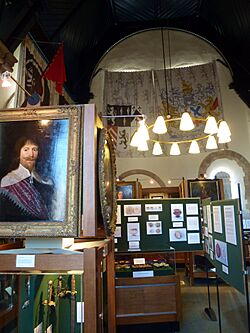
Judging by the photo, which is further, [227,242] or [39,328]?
[227,242]

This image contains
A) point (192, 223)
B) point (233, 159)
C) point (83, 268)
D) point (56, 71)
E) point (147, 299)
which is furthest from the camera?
point (233, 159)

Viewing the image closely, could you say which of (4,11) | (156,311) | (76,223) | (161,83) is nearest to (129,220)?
(156,311)

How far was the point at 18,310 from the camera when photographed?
1.58m

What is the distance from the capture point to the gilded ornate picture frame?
4.24 feet

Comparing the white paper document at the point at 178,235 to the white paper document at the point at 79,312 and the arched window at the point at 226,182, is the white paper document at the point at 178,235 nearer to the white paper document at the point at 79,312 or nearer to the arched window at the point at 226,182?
the white paper document at the point at 79,312

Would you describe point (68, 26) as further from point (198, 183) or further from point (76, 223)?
point (76, 223)

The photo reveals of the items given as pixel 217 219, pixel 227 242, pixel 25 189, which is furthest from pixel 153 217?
pixel 25 189

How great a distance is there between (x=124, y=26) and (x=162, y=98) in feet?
10.2

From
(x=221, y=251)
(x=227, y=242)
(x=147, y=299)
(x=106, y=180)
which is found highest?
(x=106, y=180)

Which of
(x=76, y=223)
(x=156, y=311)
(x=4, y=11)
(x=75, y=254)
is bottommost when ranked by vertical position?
(x=156, y=311)

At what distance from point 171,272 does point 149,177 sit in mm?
6270

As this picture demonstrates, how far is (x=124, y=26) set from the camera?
1017 cm

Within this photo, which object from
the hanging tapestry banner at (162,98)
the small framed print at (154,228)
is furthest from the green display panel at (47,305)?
the hanging tapestry banner at (162,98)

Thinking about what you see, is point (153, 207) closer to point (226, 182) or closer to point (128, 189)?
point (128, 189)
